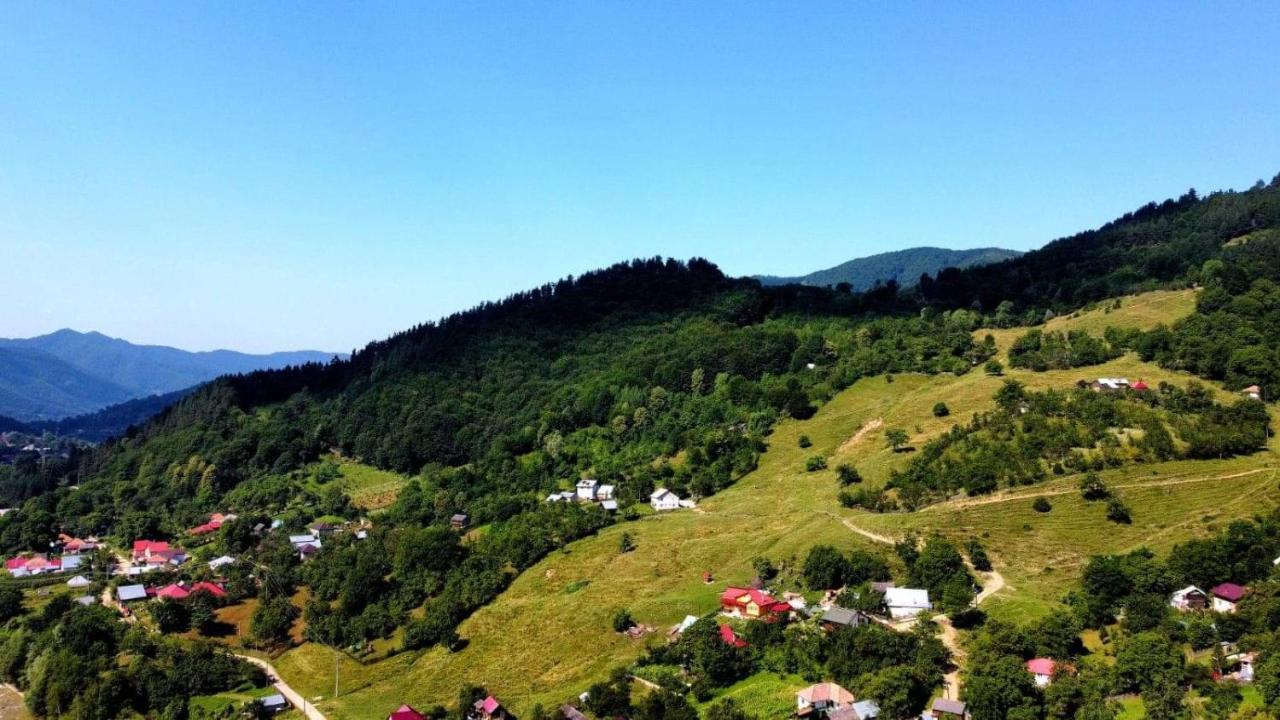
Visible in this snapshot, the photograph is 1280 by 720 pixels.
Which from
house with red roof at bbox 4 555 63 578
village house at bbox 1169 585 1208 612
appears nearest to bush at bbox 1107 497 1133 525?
village house at bbox 1169 585 1208 612

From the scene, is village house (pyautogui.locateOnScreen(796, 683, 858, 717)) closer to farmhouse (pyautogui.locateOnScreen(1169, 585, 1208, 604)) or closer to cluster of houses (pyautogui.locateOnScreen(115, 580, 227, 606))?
farmhouse (pyautogui.locateOnScreen(1169, 585, 1208, 604))

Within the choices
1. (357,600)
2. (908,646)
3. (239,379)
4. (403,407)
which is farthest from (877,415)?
(239,379)

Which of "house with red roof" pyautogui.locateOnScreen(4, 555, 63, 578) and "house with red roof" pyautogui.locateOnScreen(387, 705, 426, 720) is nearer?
"house with red roof" pyautogui.locateOnScreen(387, 705, 426, 720)

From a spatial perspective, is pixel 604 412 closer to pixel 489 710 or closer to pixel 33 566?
pixel 489 710

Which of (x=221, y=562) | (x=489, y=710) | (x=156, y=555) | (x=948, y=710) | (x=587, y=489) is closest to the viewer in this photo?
(x=948, y=710)

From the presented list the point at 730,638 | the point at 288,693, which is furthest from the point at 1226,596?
the point at 288,693

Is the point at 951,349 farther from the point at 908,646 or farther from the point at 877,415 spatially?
the point at 908,646
